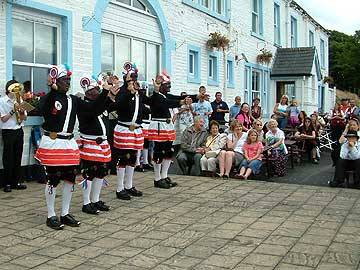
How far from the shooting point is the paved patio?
16.0 feet

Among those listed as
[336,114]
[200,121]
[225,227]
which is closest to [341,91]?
[336,114]

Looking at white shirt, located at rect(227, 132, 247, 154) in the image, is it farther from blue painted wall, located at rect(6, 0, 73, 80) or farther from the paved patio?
blue painted wall, located at rect(6, 0, 73, 80)

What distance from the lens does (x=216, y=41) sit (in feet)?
51.8

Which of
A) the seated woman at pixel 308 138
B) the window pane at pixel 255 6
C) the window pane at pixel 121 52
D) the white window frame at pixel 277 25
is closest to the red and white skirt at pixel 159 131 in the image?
the window pane at pixel 121 52

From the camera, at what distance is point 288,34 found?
24656 millimetres

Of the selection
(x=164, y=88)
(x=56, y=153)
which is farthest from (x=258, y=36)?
(x=56, y=153)

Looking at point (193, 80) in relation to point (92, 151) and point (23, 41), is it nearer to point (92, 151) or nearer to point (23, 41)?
point (23, 41)

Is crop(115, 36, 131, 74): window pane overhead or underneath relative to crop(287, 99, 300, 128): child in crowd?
overhead

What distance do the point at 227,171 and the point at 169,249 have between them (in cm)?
504

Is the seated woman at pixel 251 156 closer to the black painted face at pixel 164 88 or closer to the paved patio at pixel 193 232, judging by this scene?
the paved patio at pixel 193 232

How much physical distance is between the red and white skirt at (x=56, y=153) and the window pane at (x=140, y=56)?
664 centimetres

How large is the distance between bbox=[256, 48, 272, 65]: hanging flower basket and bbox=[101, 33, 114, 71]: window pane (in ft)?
34.3

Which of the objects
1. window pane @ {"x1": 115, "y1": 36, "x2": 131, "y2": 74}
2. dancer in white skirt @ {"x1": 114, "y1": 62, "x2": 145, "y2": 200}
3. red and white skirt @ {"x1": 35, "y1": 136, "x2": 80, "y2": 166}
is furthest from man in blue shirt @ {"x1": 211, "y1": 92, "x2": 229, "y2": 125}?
red and white skirt @ {"x1": 35, "y1": 136, "x2": 80, "y2": 166}

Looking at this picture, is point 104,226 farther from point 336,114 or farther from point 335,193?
point 336,114
